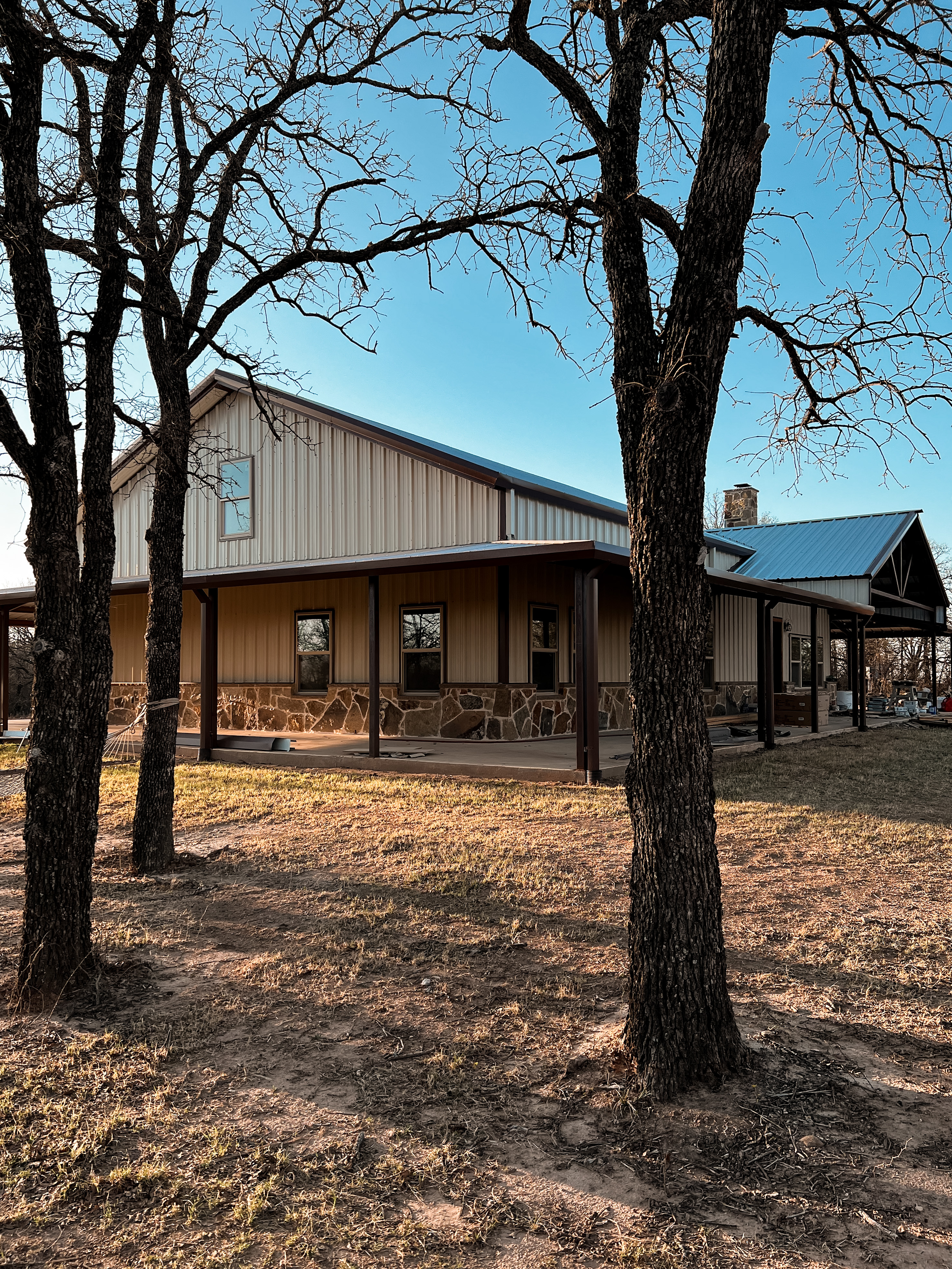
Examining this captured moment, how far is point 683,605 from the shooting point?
352 cm

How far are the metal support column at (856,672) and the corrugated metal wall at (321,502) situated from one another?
972 centimetres

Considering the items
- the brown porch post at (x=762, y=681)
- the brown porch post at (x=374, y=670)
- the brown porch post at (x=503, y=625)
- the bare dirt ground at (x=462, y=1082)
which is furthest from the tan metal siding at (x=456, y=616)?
the bare dirt ground at (x=462, y=1082)

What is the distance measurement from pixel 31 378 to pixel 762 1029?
15.1 feet

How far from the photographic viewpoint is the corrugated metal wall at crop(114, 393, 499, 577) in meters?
14.1

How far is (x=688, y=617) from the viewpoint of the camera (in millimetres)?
3516

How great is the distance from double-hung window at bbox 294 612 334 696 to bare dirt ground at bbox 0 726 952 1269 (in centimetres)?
909

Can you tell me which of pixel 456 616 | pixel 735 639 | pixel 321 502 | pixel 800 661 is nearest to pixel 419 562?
pixel 456 616

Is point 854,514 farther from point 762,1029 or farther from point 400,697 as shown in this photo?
point 762,1029

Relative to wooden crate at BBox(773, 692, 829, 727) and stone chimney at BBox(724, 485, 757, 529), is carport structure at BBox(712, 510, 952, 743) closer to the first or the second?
stone chimney at BBox(724, 485, 757, 529)

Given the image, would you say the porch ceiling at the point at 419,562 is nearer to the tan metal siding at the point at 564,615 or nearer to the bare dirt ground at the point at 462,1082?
the tan metal siding at the point at 564,615

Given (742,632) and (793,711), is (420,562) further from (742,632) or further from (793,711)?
(742,632)

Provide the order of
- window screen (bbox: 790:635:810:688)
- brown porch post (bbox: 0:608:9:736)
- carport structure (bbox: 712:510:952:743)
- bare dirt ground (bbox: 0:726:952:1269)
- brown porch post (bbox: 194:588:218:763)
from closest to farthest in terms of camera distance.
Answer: bare dirt ground (bbox: 0:726:952:1269), brown porch post (bbox: 194:588:218:763), brown porch post (bbox: 0:608:9:736), carport structure (bbox: 712:510:952:743), window screen (bbox: 790:635:810:688)

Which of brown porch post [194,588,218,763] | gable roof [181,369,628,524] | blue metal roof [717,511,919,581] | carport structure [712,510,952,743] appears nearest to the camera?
brown porch post [194,588,218,763]

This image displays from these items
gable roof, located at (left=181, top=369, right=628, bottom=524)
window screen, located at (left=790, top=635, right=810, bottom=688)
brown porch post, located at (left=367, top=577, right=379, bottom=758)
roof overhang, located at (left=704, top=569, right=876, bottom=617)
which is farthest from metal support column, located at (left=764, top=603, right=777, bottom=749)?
window screen, located at (left=790, top=635, right=810, bottom=688)
